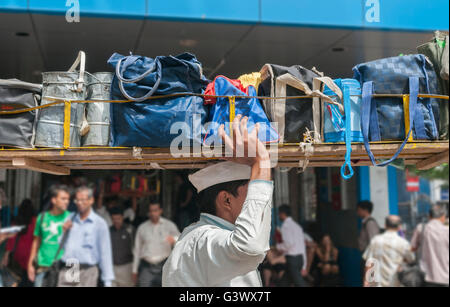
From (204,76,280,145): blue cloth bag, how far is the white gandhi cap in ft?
0.48

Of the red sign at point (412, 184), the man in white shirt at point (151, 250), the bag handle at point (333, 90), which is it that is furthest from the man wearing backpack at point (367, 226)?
the bag handle at point (333, 90)

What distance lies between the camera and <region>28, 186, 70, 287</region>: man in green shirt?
21.8 ft

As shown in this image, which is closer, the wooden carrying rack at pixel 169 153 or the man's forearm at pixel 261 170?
the man's forearm at pixel 261 170

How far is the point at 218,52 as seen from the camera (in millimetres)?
7406

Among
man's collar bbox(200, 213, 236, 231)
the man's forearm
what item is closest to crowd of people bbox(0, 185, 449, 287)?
man's collar bbox(200, 213, 236, 231)

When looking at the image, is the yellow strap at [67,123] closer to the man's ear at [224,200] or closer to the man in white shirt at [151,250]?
the man's ear at [224,200]

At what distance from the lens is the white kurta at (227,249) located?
6.66ft

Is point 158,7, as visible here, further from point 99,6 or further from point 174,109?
point 174,109

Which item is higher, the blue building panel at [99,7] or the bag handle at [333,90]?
the blue building panel at [99,7]

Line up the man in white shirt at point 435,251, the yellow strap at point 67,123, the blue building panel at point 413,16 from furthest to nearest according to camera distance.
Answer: the man in white shirt at point 435,251
the blue building panel at point 413,16
the yellow strap at point 67,123

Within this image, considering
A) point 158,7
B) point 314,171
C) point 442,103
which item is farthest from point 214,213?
point 314,171

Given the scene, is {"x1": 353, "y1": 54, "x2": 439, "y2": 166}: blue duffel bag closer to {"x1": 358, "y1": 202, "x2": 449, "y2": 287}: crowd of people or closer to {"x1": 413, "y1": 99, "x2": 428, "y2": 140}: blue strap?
{"x1": 413, "y1": 99, "x2": 428, "y2": 140}: blue strap

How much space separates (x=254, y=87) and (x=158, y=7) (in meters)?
3.83

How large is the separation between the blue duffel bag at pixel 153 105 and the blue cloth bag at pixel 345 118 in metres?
0.68
